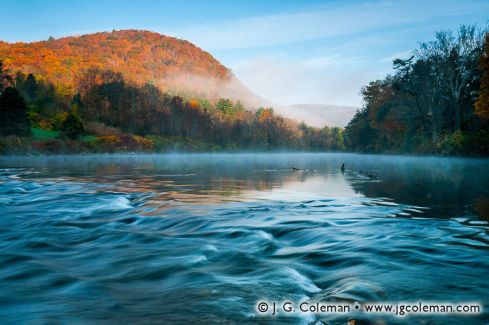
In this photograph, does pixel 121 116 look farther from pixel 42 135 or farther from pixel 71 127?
pixel 42 135

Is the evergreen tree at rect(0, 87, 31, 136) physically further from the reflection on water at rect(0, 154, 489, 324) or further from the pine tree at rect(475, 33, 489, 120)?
the pine tree at rect(475, 33, 489, 120)

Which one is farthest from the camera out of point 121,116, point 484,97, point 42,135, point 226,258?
point 121,116

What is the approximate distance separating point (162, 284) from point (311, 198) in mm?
8134

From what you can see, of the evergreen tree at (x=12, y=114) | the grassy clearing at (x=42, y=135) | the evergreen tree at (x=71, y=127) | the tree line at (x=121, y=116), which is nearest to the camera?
the evergreen tree at (x=12, y=114)

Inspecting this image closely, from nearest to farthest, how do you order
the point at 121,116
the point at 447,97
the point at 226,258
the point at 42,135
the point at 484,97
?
the point at 226,258 → the point at 484,97 → the point at 447,97 → the point at 42,135 → the point at 121,116

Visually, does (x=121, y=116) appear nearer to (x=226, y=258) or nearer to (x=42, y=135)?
(x=42, y=135)

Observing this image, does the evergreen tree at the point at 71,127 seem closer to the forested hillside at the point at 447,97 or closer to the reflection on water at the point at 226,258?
the forested hillside at the point at 447,97

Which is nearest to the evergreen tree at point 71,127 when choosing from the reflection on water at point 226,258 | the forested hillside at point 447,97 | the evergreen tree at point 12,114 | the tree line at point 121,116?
the tree line at point 121,116

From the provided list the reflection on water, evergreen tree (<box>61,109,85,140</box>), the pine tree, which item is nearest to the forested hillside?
the pine tree

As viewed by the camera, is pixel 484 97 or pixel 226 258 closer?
pixel 226 258

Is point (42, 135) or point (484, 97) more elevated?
point (484, 97)

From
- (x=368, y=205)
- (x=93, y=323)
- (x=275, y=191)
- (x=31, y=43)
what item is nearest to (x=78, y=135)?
(x=275, y=191)

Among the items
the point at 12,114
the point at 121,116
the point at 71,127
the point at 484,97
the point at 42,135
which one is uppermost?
the point at 121,116

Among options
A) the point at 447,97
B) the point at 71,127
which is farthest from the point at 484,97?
the point at 71,127
